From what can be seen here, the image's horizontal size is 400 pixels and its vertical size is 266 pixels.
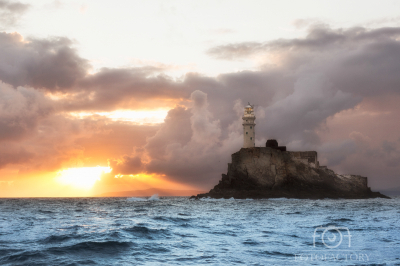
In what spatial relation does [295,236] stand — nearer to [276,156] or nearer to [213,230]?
[213,230]

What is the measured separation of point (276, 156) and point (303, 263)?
104392 mm

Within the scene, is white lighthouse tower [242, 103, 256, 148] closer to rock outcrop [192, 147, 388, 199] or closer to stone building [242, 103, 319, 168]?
stone building [242, 103, 319, 168]

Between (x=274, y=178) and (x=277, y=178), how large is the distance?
927mm

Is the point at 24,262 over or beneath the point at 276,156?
beneath

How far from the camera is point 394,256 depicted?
54.6ft

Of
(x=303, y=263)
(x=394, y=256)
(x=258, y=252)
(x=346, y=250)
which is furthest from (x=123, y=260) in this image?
(x=394, y=256)
